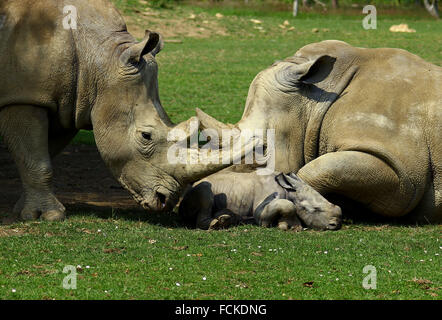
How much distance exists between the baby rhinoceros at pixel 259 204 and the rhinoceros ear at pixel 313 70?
1155 millimetres

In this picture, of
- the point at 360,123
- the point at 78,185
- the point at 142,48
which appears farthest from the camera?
the point at 78,185

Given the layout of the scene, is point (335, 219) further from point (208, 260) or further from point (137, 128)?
point (137, 128)

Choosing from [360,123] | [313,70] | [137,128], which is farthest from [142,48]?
[360,123]

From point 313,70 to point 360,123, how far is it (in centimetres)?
79

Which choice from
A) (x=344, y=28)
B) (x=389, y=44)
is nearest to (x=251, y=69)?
(x=389, y=44)

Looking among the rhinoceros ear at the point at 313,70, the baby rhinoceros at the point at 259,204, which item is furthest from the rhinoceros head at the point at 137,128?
the rhinoceros ear at the point at 313,70

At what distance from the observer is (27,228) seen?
8.32 m

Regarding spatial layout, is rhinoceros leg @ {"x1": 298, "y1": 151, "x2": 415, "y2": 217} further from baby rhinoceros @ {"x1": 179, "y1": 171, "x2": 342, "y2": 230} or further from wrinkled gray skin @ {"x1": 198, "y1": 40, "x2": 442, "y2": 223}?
baby rhinoceros @ {"x1": 179, "y1": 171, "x2": 342, "y2": 230}

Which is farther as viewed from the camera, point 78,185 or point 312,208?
point 78,185

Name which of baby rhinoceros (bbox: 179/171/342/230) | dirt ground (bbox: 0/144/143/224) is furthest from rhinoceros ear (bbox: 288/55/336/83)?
dirt ground (bbox: 0/144/143/224)

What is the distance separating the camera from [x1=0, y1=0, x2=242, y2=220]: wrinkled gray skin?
8.63m

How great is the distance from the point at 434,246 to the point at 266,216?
1637 millimetres

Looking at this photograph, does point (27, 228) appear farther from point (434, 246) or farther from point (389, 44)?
point (389, 44)

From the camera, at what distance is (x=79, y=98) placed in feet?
28.8
